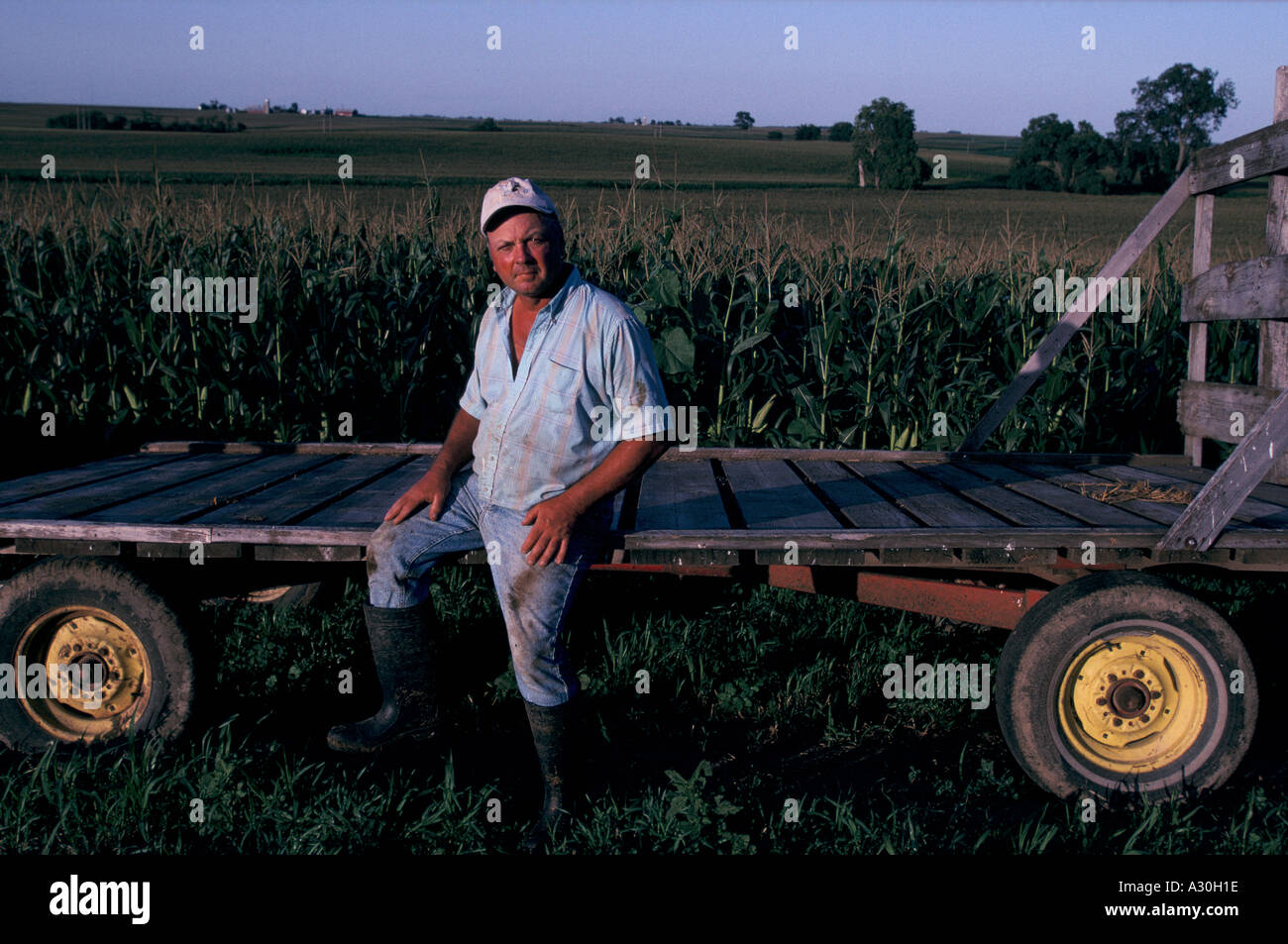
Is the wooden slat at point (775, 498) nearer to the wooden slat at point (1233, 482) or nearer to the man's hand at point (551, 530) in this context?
the man's hand at point (551, 530)

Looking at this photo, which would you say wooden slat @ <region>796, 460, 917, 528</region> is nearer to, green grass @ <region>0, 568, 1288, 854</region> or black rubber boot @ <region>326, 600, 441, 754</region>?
green grass @ <region>0, 568, 1288, 854</region>

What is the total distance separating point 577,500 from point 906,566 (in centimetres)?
123

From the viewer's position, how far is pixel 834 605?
5.13 m

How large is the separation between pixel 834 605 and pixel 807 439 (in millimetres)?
1700

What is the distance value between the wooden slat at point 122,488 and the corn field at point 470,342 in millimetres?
1606

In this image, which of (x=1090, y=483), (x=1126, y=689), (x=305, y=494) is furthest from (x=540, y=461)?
(x=1090, y=483)

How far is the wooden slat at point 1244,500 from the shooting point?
3576 millimetres

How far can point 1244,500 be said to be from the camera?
364 cm

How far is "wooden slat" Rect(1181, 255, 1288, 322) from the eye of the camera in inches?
161

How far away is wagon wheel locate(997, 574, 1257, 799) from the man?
4.98 feet

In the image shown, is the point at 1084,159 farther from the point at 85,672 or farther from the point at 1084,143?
the point at 85,672
